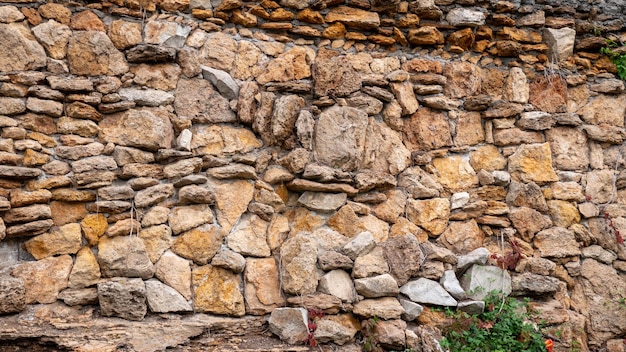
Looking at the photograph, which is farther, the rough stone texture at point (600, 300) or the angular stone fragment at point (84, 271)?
the rough stone texture at point (600, 300)

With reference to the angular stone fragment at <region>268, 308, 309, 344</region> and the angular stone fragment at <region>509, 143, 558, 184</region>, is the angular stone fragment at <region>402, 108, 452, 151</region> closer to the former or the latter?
the angular stone fragment at <region>509, 143, 558, 184</region>

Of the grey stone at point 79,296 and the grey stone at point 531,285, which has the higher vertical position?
the grey stone at point 79,296

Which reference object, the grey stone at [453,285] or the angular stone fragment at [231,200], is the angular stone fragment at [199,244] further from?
the grey stone at [453,285]

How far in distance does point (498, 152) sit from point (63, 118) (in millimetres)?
2910

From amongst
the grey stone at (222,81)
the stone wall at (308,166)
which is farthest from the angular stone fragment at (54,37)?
the grey stone at (222,81)

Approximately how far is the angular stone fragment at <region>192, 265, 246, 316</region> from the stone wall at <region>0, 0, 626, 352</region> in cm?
1

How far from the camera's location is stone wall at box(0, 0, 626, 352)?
3.10 m

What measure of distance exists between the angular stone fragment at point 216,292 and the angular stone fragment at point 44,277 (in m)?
0.73

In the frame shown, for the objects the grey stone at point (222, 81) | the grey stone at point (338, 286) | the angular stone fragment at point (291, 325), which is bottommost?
the angular stone fragment at point (291, 325)

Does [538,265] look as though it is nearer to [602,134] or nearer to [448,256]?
[448,256]

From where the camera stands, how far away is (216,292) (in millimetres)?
3229

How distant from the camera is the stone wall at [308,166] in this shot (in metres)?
3.10

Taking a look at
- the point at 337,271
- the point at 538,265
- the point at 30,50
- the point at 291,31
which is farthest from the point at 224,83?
the point at 538,265

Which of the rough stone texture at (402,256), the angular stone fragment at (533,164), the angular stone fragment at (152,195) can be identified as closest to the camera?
the angular stone fragment at (152,195)
